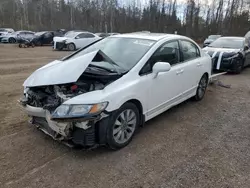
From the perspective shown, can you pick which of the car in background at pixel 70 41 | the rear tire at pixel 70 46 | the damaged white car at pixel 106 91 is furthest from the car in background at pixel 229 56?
the rear tire at pixel 70 46

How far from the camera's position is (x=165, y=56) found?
3939 millimetres

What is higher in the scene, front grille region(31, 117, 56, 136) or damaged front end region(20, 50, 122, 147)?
damaged front end region(20, 50, 122, 147)

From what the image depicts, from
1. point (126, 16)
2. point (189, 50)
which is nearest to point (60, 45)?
point (189, 50)

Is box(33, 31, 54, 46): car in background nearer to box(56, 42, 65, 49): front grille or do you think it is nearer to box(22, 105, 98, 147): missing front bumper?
box(56, 42, 65, 49): front grille

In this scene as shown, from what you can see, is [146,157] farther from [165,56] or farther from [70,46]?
[70,46]

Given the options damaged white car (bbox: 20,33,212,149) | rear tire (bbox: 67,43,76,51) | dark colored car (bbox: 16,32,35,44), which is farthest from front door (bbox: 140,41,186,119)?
dark colored car (bbox: 16,32,35,44)

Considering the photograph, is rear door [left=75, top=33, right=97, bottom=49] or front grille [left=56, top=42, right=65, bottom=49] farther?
rear door [left=75, top=33, right=97, bottom=49]

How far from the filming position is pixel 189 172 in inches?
110

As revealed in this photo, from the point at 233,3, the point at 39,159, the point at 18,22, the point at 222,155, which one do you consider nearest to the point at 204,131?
the point at 222,155

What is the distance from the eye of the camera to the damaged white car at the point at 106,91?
2807 millimetres

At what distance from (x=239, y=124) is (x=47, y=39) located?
69.4 ft

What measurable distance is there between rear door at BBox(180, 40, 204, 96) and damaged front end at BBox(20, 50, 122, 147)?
179 cm

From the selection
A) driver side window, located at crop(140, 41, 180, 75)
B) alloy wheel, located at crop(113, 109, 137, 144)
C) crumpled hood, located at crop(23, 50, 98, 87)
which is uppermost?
driver side window, located at crop(140, 41, 180, 75)

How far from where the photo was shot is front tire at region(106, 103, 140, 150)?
9.84ft
